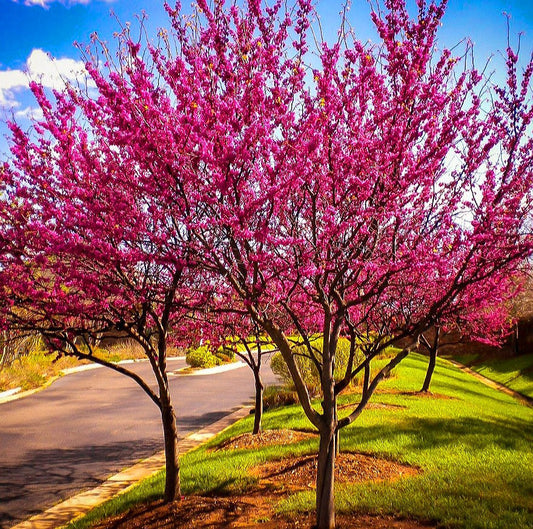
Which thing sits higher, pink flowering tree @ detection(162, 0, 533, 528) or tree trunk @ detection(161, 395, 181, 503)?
pink flowering tree @ detection(162, 0, 533, 528)

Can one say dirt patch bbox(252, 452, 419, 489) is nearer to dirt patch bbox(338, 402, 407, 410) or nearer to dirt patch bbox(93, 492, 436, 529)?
dirt patch bbox(93, 492, 436, 529)

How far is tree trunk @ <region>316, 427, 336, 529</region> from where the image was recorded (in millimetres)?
5188

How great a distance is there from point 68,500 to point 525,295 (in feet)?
107

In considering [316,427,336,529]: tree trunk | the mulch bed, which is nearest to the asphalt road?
the mulch bed

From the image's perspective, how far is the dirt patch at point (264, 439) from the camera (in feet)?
32.6

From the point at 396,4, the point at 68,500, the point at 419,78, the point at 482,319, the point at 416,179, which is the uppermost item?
the point at 396,4

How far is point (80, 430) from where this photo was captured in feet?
43.5

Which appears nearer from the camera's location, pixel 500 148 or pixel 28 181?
pixel 500 148

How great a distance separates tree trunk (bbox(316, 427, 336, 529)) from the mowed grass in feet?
2.57

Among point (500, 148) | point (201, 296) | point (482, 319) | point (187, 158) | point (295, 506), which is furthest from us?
point (482, 319)

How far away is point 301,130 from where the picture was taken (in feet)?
16.1

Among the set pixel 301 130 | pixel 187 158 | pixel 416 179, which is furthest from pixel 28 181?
pixel 416 179

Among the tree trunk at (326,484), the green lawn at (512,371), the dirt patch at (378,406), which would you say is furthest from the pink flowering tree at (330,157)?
the green lawn at (512,371)

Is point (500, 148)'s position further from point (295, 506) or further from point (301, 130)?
point (295, 506)
